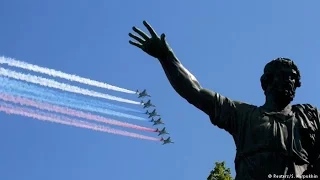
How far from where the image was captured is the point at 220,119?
24.5ft

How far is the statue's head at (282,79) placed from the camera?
7.40 metres

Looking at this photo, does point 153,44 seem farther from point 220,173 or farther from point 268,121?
point 220,173

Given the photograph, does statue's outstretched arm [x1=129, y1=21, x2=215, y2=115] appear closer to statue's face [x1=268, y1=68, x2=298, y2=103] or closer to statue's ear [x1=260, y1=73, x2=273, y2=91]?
statue's ear [x1=260, y1=73, x2=273, y2=91]

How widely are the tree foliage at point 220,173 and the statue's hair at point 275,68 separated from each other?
21.9 metres

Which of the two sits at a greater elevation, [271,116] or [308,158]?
[271,116]

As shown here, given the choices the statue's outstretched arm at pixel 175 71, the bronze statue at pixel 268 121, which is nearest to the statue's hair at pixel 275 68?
the bronze statue at pixel 268 121

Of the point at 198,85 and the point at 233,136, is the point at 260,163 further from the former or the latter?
the point at 198,85

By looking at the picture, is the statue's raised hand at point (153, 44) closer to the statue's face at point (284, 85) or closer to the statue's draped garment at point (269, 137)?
the statue's draped garment at point (269, 137)

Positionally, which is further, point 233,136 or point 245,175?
point 233,136

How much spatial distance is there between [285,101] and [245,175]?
1032 mm

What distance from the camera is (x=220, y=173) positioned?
96.9ft

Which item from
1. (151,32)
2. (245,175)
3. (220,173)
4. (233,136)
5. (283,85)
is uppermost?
(220,173)

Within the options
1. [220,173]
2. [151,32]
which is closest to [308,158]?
[151,32]

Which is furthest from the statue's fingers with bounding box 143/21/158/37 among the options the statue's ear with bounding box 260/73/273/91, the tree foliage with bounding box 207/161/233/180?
the tree foliage with bounding box 207/161/233/180
